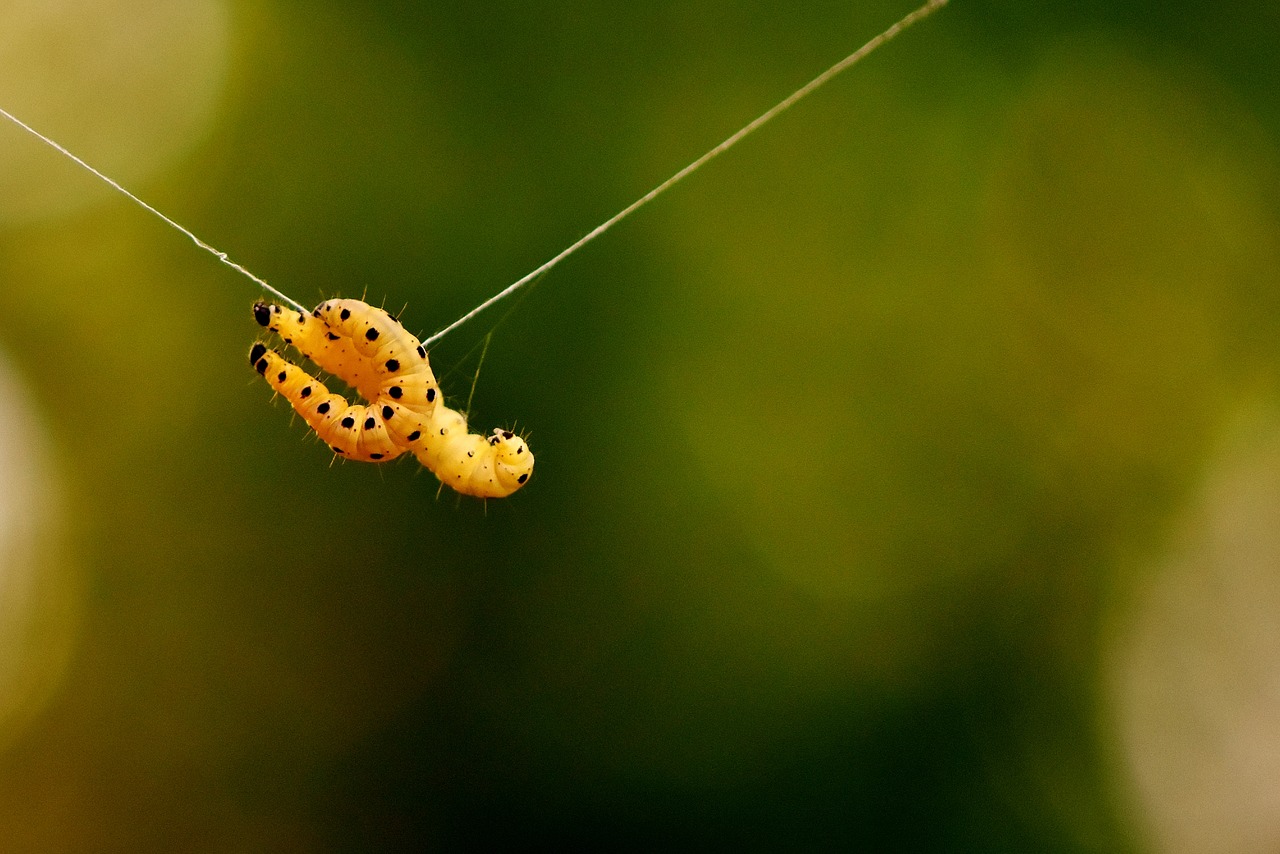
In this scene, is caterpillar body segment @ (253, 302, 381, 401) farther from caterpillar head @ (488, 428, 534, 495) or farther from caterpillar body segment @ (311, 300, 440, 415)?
caterpillar head @ (488, 428, 534, 495)

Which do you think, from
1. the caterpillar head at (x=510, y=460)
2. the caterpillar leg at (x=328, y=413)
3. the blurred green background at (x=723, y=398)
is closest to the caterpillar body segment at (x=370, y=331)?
the caterpillar leg at (x=328, y=413)

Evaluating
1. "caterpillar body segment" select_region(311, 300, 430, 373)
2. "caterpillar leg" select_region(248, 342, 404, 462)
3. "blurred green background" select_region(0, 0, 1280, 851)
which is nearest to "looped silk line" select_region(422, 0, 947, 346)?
"caterpillar body segment" select_region(311, 300, 430, 373)

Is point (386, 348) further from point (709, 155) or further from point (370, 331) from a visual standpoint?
point (709, 155)

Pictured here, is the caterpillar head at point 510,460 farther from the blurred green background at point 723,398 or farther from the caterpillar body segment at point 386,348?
the blurred green background at point 723,398

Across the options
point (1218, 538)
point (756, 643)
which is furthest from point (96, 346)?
point (1218, 538)

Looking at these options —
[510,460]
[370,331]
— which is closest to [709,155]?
[370,331]
